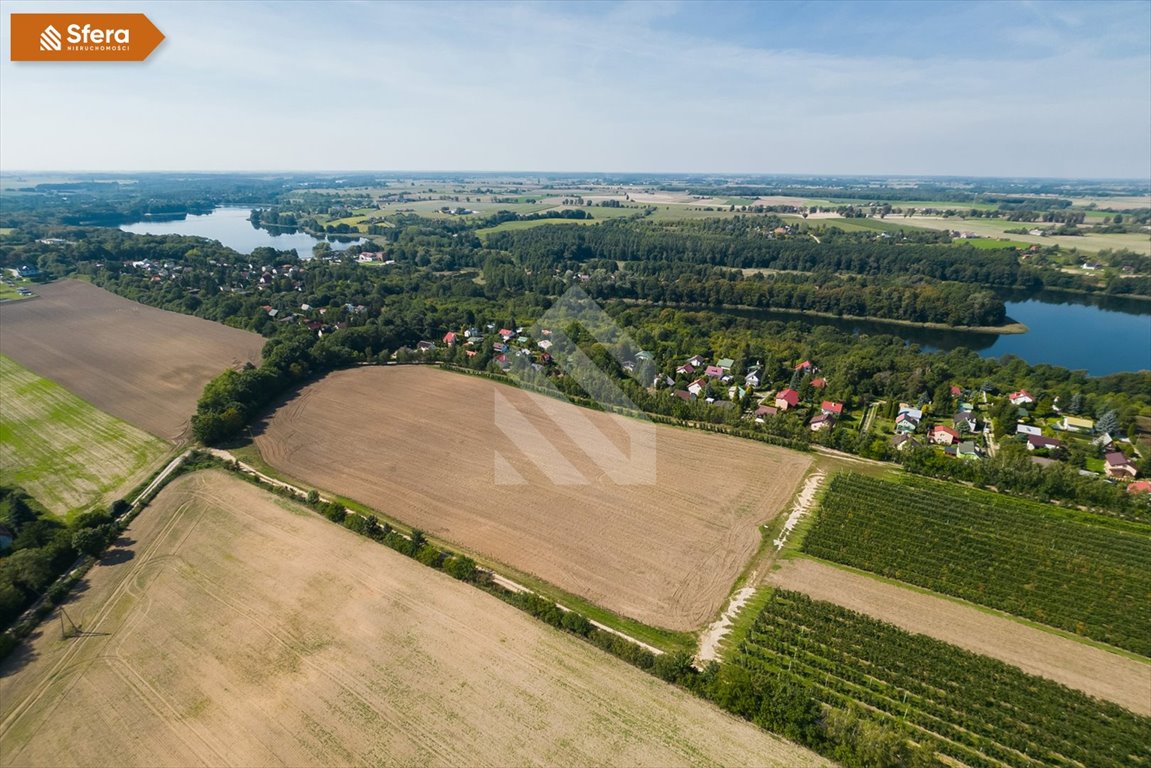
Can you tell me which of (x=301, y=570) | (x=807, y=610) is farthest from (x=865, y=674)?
(x=301, y=570)

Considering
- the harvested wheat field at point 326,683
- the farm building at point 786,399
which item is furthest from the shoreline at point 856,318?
the harvested wheat field at point 326,683

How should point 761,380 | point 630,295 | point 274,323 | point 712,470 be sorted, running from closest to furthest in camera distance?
point 712,470 < point 761,380 < point 274,323 < point 630,295

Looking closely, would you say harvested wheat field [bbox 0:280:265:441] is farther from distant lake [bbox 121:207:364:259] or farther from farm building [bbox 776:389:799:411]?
distant lake [bbox 121:207:364:259]

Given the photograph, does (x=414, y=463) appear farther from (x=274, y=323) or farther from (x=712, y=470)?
(x=274, y=323)

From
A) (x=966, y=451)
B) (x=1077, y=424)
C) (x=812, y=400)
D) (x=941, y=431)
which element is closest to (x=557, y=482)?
(x=812, y=400)

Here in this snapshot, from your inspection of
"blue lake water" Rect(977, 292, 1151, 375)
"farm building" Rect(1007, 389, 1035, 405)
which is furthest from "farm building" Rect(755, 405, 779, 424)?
"blue lake water" Rect(977, 292, 1151, 375)

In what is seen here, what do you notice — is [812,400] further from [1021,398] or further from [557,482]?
[557,482]

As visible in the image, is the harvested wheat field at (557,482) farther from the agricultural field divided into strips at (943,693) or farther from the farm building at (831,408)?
the farm building at (831,408)
